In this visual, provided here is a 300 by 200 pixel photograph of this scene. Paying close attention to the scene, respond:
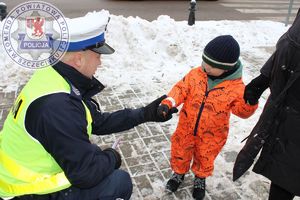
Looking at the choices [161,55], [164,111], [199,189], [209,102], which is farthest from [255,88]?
[161,55]

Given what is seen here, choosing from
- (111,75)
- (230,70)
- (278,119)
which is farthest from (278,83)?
(111,75)

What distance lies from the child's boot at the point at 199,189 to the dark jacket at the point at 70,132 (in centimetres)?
153

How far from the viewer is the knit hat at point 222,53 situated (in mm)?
3215

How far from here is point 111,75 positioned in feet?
21.5

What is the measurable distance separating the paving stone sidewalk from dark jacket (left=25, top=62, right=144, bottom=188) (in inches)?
60.0

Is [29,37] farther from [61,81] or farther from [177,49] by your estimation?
[61,81]

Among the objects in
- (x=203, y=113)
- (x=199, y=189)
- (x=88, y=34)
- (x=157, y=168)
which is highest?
(x=88, y=34)

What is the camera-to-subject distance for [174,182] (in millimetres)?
3941

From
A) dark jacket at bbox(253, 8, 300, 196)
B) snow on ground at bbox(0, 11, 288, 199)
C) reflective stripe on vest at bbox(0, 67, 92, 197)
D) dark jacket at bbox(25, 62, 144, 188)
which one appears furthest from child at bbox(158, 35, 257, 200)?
snow on ground at bbox(0, 11, 288, 199)

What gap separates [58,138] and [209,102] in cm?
167

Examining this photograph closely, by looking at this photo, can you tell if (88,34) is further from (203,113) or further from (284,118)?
(284,118)

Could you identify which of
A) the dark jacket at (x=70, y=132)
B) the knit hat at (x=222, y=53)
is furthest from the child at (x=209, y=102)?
the dark jacket at (x=70, y=132)

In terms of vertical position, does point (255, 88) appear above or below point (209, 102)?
above

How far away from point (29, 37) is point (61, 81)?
544 centimetres
